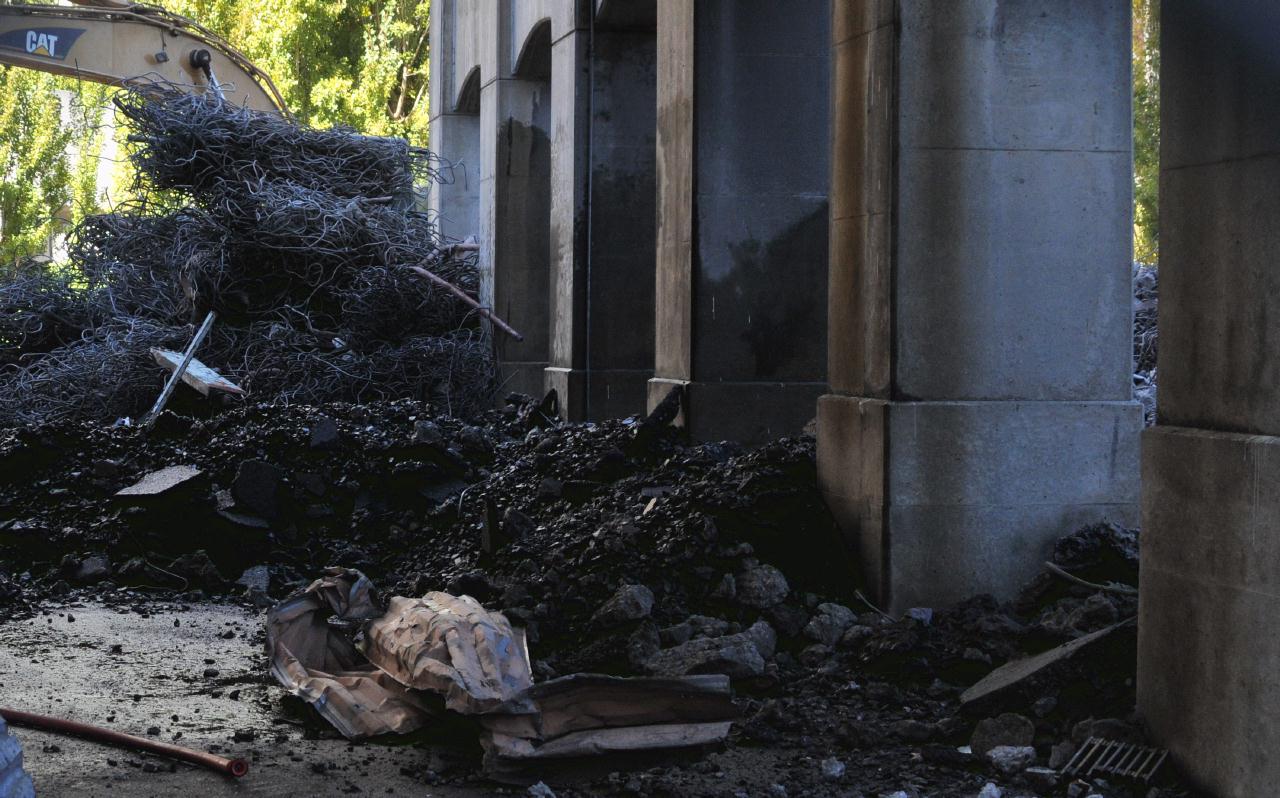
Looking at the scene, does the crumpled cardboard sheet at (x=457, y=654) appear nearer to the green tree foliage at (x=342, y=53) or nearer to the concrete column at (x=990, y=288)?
the concrete column at (x=990, y=288)

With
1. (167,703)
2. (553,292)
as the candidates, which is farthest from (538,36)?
(167,703)

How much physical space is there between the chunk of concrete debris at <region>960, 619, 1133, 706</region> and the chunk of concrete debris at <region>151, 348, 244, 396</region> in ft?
31.4

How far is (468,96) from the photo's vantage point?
19.7m

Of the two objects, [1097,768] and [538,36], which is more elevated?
[538,36]

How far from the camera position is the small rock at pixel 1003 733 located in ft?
15.7

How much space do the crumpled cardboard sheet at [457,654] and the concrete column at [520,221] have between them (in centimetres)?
986

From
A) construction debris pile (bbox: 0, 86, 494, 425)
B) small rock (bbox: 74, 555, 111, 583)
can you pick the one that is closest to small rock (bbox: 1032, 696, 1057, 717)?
small rock (bbox: 74, 555, 111, 583)

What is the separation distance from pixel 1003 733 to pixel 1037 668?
339 mm

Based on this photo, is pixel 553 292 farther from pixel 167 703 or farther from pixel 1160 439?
pixel 1160 439

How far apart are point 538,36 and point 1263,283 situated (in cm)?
1185

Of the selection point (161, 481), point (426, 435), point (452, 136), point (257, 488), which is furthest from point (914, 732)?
point (452, 136)

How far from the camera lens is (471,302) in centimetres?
1493

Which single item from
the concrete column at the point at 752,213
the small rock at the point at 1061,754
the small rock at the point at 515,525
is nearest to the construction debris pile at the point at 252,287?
the concrete column at the point at 752,213

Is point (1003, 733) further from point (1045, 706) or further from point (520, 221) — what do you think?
point (520, 221)
